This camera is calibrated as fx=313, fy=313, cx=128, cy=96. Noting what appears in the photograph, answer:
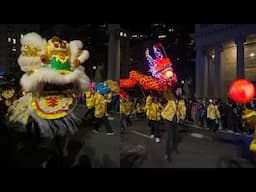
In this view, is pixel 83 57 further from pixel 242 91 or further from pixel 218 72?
pixel 218 72

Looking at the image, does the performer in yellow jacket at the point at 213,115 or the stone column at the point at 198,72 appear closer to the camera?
the performer in yellow jacket at the point at 213,115

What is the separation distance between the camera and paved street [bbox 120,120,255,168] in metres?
6.23

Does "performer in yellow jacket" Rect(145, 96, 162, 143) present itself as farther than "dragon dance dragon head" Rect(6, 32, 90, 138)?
Yes

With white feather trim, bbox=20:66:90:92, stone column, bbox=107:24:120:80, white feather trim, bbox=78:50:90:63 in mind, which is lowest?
white feather trim, bbox=20:66:90:92

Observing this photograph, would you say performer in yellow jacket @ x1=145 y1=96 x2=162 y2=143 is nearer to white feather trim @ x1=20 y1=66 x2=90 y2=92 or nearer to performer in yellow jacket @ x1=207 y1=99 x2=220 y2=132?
performer in yellow jacket @ x1=207 y1=99 x2=220 y2=132

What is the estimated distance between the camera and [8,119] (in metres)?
9.13

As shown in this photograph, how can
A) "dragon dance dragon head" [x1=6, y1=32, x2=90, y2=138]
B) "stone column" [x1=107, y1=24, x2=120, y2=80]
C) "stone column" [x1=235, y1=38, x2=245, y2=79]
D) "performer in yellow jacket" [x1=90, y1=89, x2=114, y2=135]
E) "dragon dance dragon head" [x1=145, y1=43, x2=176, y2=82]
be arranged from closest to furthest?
"dragon dance dragon head" [x1=6, y1=32, x2=90, y2=138]
"dragon dance dragon head" [x1=145, y1=43, x2=176, y2=82]
"performer in yellow jacket" [x1=90, y1=89, x2=114, y2=135]
"stone column" [x1=107, y1=24, x2=120, y2=80]
"stone column" [x1=235, y1=38, x2=245, y2=79]

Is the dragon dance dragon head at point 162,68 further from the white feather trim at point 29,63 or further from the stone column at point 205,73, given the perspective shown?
the stone column at point 205,73

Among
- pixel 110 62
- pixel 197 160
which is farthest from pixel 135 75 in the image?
pixel 110 62

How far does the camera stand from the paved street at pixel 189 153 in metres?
6.23

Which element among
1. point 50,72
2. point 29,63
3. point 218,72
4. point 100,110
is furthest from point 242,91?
point 218,72

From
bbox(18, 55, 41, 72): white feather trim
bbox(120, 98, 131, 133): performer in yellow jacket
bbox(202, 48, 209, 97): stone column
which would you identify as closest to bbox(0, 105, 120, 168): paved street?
bbox(18, 55, 41, 72): white feather trim

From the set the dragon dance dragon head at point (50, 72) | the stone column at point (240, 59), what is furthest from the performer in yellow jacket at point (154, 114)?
the stone column at point (240, 59)

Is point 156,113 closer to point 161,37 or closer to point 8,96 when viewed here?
point 8,96
